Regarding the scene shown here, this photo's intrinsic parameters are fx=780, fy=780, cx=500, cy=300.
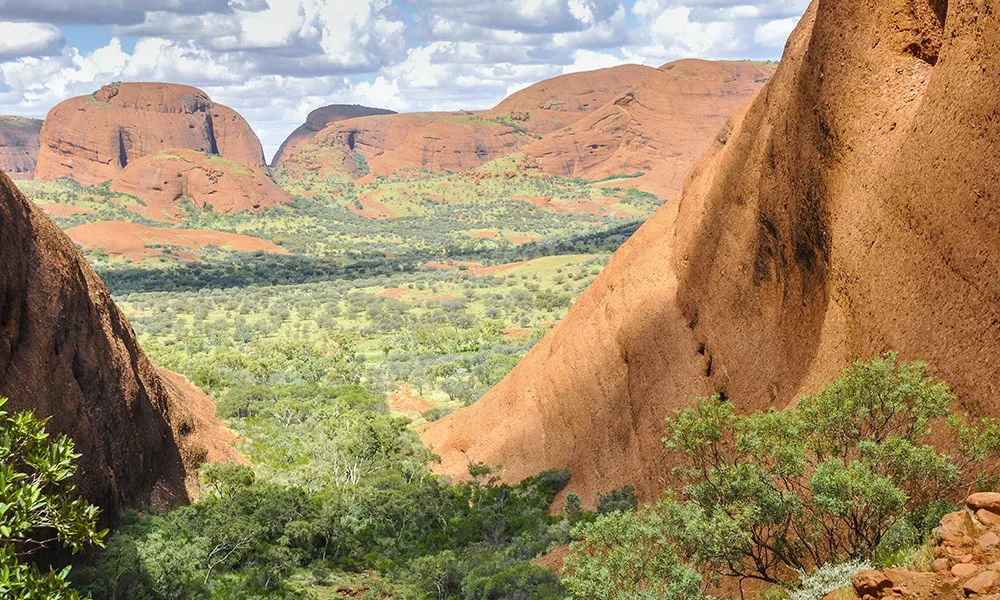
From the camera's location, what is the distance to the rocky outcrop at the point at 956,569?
22.1 ft

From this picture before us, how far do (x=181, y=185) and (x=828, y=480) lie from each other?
179 m

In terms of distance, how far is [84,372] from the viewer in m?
20.8

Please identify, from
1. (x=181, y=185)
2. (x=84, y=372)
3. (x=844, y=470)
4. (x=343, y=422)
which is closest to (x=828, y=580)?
(x=844, y=470)

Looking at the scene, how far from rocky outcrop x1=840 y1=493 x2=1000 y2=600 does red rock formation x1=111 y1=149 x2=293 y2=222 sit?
172455mm

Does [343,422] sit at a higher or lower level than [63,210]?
lower

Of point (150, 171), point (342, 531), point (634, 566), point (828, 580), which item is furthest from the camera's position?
point (150, 171)

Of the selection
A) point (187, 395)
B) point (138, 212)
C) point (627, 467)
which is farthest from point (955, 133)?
point (138, 212)

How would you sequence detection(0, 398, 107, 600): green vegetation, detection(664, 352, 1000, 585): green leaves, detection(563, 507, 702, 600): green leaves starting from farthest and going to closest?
detection(563, 507, 702, 600): green leaves, detection(664, 352, 1000, 585): green leaves, detection(0, 398, 107, 600): green vegetation

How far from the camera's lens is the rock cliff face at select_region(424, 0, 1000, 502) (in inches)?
459

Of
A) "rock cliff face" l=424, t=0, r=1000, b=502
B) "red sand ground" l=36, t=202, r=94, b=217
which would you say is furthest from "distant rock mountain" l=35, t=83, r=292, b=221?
"rock cliff face" l=424, t=0, r=1000, b=502

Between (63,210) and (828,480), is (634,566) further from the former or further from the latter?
(63,210)

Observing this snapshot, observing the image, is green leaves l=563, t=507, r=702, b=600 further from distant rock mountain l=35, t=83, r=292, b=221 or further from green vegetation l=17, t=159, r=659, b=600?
distant rock mountain l=35, t=83, r=292, b=221

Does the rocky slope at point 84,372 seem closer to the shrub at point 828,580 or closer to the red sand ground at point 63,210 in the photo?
the shrub at point 828,580

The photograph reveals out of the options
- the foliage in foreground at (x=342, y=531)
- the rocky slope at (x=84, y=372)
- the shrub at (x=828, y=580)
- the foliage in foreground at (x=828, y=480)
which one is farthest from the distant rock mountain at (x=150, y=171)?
the shrub at (x=828, y=580)
